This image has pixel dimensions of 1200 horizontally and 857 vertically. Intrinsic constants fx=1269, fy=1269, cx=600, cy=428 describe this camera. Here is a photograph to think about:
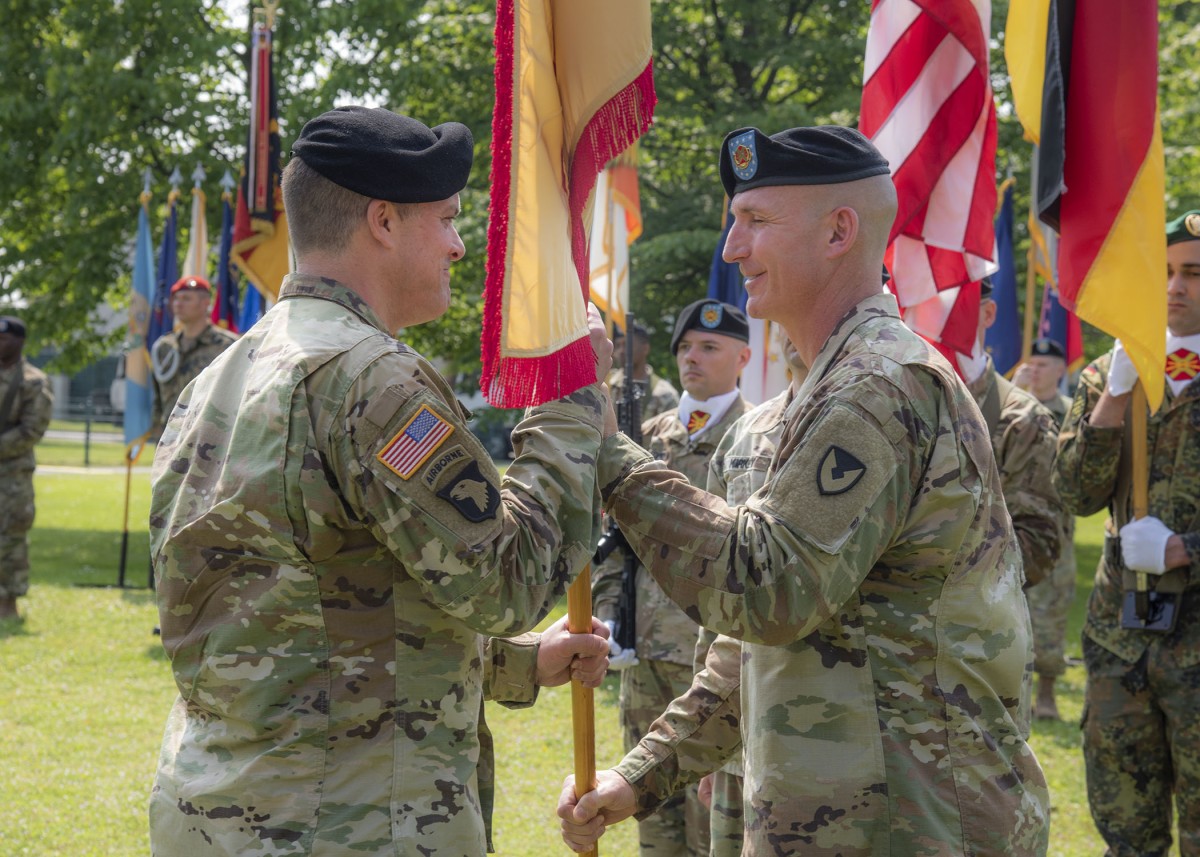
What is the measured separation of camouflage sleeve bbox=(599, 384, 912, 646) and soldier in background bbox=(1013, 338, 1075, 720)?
5.90 metres

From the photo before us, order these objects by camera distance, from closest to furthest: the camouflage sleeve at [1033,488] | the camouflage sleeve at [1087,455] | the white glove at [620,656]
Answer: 1. the camouflage sleeve at [1087,455]
2. the camouflage sleeve at [1033,488]
3. the white glove at [620,656]

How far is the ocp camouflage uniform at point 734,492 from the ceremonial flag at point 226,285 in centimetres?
1116

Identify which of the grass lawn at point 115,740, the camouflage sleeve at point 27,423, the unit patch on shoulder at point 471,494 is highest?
the unit patch on shoulder at point 471,494

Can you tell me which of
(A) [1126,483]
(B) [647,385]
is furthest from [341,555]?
(B) [647,385]

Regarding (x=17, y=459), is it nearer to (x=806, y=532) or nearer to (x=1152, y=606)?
(x=1152, y=606)

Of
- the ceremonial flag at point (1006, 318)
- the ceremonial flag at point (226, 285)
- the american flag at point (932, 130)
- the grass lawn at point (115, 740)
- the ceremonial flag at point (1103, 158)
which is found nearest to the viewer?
the ceremonial flag at point (1103, 158)

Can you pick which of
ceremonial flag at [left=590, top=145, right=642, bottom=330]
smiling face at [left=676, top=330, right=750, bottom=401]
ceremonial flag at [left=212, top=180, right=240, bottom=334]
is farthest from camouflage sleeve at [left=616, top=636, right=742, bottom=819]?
ceremonial flag at [left=212, top=180, right=240, bottom=334]

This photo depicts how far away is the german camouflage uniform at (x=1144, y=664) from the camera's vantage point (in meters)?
4.74

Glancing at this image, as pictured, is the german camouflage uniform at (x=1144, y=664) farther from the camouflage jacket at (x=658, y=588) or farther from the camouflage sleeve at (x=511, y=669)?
the camouflage sleeve at (x=511, y=669)

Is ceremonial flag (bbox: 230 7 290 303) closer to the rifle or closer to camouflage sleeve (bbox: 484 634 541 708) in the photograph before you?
the rifle

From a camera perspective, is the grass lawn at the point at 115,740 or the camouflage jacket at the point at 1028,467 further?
the grass lawn at the point at 115,740

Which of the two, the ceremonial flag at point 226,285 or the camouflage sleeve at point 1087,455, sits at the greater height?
the camouflage sleeve at point 1087,455

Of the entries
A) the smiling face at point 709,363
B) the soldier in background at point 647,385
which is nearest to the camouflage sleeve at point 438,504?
the smiling face at point 709,363

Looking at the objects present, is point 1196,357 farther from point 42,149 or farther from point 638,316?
point 42,149
